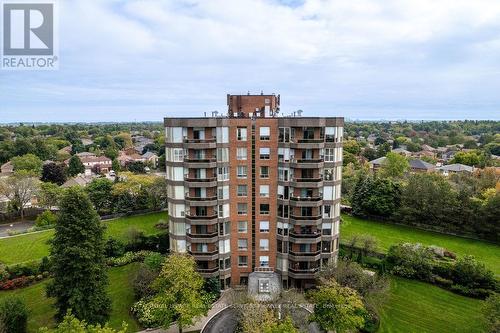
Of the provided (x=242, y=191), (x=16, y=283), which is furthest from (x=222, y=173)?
(x=16, y=283)

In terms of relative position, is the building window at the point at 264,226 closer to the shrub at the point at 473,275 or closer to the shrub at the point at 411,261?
the shrub at the point at 411,261

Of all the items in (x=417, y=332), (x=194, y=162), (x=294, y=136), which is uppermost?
(x=294, y=136)

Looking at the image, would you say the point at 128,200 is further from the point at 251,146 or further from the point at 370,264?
the point at 370,264

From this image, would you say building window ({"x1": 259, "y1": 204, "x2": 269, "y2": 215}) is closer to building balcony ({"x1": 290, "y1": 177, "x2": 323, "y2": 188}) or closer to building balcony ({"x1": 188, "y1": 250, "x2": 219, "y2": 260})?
building balcony ({"x1": 290, "y1": 177, "x2": 323, "y2": 188})

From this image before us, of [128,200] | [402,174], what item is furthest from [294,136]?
[402,174]

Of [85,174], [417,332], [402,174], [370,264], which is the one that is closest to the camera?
[417,332]

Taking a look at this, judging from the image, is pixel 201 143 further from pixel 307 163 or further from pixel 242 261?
pixel 242 261
